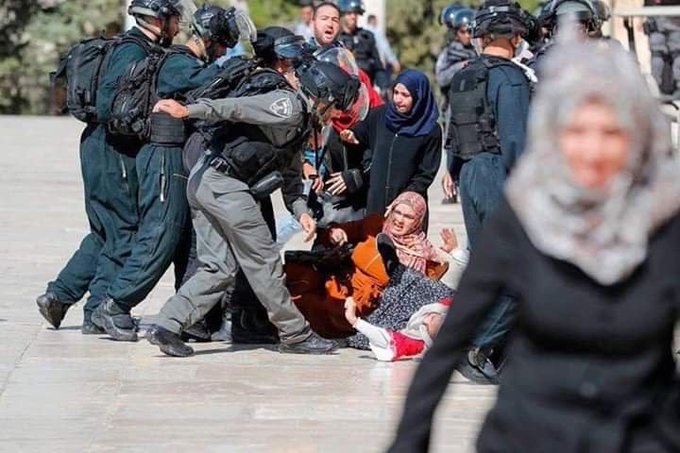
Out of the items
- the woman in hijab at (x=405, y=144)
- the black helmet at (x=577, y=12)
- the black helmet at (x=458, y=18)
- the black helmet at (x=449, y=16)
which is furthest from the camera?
the black helmet at (x=449, y=16)

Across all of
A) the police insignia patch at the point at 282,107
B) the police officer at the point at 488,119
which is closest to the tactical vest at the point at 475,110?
the police officer at the point at 488,119

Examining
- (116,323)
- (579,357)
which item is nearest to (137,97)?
(116,323)

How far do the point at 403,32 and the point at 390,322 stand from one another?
21777mm

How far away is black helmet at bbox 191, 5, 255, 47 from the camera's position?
8203 millimetres

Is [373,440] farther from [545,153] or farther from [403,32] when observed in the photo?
[403,32]

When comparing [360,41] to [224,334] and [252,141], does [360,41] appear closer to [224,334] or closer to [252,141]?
[224,334]

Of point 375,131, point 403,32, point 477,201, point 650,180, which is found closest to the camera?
point 650,180

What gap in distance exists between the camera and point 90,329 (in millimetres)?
8938

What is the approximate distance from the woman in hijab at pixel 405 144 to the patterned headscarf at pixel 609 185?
18.6ft

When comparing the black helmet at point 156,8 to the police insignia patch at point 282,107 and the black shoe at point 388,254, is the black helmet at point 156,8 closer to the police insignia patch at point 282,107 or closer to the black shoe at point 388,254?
the police insignia patch at point 282,107

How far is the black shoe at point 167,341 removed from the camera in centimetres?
820

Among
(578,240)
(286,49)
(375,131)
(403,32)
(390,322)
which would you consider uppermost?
(578,240)

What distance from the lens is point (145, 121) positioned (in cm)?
843

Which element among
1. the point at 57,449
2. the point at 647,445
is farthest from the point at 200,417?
the point at 647,445
